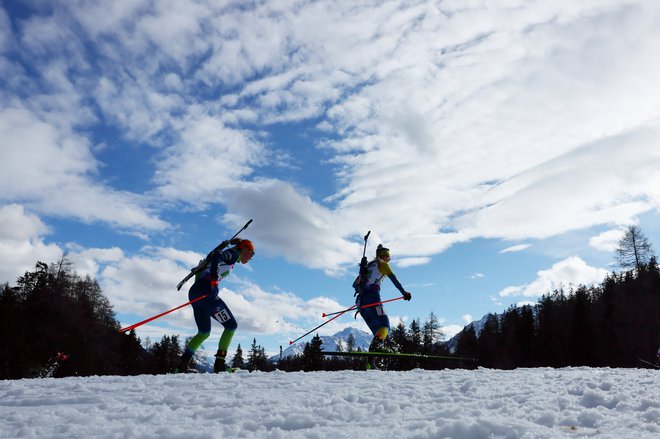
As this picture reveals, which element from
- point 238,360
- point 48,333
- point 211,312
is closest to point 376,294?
point 211,312

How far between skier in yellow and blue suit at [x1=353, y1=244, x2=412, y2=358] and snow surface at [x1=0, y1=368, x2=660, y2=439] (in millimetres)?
4733

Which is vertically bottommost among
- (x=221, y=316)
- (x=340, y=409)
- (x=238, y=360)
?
(x=238, y=360)

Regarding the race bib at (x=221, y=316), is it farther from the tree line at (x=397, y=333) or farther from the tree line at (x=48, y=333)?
the tree line at (x=48, y=333)

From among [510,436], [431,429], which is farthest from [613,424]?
[431,429]

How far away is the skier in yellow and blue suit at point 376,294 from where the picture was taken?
9953 millimetres

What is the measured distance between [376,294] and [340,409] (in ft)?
22.1

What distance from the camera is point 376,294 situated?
33.7 feet

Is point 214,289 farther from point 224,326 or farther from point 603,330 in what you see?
point 603,330

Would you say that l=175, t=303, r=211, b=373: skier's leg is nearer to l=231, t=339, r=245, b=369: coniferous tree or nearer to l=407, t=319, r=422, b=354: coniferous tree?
l=407, t=319, r=422, b=354: coniferous tree

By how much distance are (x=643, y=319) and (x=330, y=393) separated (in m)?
49.7

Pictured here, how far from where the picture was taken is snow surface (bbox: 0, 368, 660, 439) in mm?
2994

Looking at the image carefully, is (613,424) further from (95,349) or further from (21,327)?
(95,349)

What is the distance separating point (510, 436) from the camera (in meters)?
2.81

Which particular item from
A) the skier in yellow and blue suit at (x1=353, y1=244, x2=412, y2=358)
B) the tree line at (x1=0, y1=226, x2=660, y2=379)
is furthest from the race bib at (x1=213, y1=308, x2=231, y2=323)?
the tree line at (x1=0, y1=226, x2=660, y2=379)
